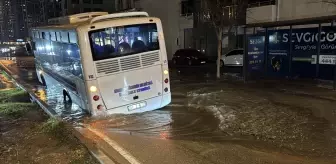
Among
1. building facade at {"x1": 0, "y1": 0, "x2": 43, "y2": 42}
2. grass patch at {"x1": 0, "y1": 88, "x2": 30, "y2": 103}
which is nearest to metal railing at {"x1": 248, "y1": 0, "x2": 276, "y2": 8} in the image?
grass patch at {"x1": 0, "y1": 88, "x2": 30, "y2": 103}

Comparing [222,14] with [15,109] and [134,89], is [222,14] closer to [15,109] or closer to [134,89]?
[134,89]

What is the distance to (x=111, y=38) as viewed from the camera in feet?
30.6

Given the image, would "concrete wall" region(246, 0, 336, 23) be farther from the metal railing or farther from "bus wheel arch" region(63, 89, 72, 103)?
"bus wheel arch" region(63, 89, 72, 103)

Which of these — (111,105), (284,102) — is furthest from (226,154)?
(284,102)

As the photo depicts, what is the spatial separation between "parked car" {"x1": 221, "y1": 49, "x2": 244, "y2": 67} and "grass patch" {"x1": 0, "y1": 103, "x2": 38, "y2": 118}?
1659 cm

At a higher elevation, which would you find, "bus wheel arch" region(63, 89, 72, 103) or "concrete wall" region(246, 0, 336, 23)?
"concrete wall" region(246, 0, 336, 23)

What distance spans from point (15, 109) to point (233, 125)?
7.86 metres

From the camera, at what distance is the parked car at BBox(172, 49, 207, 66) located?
1163 inches

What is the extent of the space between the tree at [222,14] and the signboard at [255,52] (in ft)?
7.40

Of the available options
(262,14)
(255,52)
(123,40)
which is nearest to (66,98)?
(123,40)

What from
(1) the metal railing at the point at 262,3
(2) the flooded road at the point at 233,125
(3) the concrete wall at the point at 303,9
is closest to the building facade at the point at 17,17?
(1) the metal railing at the point at 262,3

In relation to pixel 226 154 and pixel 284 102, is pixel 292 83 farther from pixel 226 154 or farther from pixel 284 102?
pixel 226 154

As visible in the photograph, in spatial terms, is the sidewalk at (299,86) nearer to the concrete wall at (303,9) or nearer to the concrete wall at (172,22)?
the concrete wall at (303,9)

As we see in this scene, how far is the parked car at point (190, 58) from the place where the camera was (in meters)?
29.5
